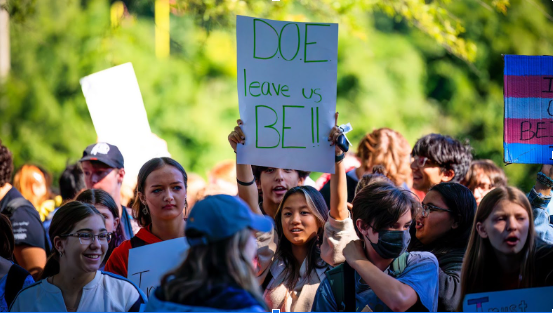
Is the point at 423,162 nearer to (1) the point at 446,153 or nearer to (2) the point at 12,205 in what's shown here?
(1) the point at 446,153

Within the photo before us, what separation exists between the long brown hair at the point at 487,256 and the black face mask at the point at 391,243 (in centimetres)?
33

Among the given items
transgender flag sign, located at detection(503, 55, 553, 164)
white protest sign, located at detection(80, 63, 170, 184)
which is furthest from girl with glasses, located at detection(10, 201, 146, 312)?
transgender flag sign, located at detection(503, 55, 553, 164)

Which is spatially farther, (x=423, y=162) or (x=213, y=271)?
(x=423, y=162)

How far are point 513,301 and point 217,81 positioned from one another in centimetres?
1170

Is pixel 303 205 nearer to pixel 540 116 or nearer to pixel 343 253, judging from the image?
pixel 343 253

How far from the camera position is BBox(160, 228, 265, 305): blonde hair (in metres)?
2.24

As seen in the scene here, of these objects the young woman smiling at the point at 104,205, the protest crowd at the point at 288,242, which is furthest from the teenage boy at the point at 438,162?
the young woman smiling at the point at 104,205

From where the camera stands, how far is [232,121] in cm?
1395

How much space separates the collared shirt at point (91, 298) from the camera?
310cm

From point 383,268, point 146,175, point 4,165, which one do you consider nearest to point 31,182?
point 4,165

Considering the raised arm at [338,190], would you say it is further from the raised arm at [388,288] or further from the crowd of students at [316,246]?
the raised arm at [388,288]

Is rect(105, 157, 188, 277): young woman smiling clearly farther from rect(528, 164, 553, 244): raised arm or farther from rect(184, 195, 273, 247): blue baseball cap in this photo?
rect(528, 164, 553, 244): raised arm

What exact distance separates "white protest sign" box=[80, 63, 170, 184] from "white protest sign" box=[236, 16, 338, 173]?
180 centimetres

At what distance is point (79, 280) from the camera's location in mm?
3184
